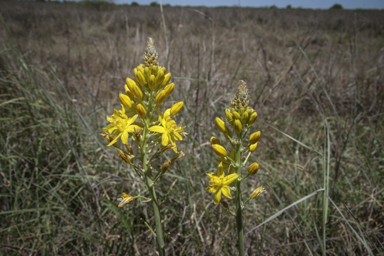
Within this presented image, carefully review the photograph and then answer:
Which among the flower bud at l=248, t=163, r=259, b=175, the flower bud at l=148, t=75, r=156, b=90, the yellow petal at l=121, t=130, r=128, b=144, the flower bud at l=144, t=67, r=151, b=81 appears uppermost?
the flower bud at l=144, t=67, r=151, b=81

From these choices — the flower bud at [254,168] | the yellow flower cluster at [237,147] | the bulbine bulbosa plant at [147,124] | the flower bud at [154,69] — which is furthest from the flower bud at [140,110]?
the flower bud at [254,168]

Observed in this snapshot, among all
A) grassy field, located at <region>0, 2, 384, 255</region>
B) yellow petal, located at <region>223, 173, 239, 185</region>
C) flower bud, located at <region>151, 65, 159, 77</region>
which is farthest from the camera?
grassy field, located at <region>0, 2, 384, 255</region>

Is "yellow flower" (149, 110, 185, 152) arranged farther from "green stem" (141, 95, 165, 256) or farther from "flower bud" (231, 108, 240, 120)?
"flower bud" (231, 108, 240, 120)

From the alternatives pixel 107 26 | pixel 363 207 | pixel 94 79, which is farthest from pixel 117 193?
pixel 107 26

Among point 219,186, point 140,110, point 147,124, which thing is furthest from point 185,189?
point 140,110

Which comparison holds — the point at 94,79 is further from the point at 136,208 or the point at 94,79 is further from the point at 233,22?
the point at 233,22

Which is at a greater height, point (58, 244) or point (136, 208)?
point (136, 208)

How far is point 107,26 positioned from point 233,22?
7800mm

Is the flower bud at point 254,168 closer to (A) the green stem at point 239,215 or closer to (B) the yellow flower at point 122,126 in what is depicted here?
(A) the green stem at point 239,215

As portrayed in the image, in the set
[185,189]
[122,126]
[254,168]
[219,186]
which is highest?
[122,126]

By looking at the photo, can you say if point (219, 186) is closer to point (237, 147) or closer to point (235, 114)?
point (237, 147)

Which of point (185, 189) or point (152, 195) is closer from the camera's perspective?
point (152, 195)

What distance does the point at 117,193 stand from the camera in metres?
2.44

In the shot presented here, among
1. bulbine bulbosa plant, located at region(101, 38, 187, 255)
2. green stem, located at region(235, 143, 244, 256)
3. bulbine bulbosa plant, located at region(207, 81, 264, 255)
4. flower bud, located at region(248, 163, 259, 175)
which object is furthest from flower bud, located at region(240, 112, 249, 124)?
bulbine bulbosa plant, located at region(101, 38, 187, 255)
